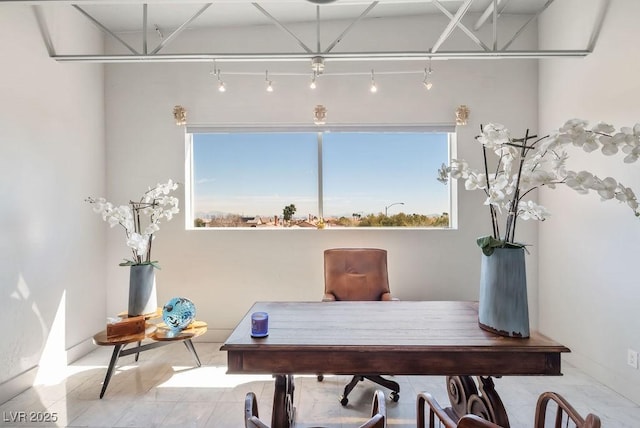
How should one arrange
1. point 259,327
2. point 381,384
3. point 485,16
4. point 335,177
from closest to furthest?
point 259,327, point 381,384, point 485,16, point 335,177

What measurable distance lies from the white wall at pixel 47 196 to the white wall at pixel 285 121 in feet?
0.74

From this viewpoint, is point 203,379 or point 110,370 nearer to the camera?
point 110,370

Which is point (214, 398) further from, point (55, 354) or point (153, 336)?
point (55, 354)

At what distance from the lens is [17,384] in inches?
97.0

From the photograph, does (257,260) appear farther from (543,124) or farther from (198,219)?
(543,124)

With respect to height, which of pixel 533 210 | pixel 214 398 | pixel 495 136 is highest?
pixel 495 136

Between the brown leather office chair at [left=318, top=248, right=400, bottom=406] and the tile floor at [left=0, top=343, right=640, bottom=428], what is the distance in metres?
0.68

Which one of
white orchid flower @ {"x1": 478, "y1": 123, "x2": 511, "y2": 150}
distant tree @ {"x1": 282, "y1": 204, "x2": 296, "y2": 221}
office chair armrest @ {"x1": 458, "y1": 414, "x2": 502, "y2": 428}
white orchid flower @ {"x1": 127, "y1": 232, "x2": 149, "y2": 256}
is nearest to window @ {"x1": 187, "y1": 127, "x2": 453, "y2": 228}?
distant tree @ {"x1": 282, "y1": 204, "x2": 296, "y2": 221}

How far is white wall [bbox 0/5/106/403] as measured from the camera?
2.42 metres

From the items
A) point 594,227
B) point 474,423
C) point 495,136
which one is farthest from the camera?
point 594,227

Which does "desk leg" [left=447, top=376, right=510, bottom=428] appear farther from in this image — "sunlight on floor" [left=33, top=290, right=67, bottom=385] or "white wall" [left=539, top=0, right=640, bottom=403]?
"sunlight on floor" [left=33, top=290, right=67, bottom=385]

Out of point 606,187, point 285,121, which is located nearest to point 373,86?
point 285,121

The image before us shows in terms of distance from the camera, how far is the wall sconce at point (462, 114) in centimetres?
334

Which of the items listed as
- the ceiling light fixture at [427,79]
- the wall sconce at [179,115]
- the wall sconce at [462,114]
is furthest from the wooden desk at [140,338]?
the wall sconce at [462,114]
